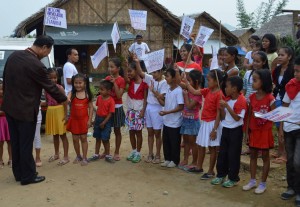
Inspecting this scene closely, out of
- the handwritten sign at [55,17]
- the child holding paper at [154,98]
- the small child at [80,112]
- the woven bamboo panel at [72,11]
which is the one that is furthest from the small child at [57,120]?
the woven bamboo panel at [72,11]

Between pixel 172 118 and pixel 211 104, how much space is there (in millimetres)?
743

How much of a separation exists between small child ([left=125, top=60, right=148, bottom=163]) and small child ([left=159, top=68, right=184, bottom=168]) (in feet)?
1.45

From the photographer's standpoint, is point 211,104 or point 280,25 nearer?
point 211,104

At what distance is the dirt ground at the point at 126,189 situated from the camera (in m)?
4.11

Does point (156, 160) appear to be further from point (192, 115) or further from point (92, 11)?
point (92, 11)

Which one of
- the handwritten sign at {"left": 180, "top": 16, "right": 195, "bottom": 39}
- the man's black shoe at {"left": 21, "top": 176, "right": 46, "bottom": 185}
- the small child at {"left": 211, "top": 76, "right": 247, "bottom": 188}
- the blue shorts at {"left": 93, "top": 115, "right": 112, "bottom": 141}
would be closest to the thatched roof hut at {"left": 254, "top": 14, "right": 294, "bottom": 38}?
the handwritten sign at {"left": 180, "top": 16, "right": 195, "bottom": 39}

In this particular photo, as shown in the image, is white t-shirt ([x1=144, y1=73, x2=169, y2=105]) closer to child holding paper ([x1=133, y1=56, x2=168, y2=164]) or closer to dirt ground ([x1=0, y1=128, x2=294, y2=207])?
child holding paper ([x1=133, y1=56, x2=168, y2=164])

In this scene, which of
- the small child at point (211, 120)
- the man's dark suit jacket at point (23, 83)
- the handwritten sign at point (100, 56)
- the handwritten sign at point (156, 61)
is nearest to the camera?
the man's dark suit jacket at point (23, 83)

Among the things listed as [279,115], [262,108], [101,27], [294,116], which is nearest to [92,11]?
[101,27]

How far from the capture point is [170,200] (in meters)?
4.15

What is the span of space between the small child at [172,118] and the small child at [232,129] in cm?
82

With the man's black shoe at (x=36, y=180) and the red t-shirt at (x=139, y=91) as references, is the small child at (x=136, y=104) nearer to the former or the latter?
the red t-shirt at (x=139, y=91)

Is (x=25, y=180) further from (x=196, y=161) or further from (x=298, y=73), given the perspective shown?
(x=298, y=73)

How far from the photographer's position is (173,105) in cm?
524
